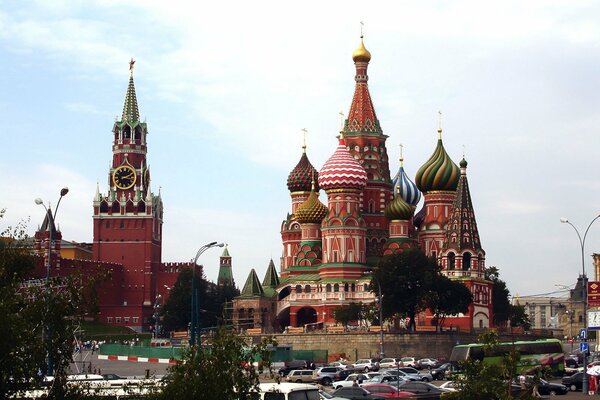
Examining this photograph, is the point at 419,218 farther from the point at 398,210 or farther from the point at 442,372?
the point at 442,372

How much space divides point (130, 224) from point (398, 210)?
4605cm

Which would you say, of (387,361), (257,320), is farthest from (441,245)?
(387,361)

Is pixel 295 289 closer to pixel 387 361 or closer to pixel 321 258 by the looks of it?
pixel 321 258

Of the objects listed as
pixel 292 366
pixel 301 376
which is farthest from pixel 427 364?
pixel 301 376

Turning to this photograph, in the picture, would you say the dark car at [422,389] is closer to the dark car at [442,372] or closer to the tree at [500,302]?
the dark car at [442,372]

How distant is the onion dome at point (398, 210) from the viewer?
123 m

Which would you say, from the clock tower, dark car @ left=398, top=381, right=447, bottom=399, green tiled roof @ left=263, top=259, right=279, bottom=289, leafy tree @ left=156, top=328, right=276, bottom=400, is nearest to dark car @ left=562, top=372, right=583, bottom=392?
dark car @ left=398, top=381, right=447, bottom=399

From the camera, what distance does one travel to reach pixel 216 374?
31375 millimetres

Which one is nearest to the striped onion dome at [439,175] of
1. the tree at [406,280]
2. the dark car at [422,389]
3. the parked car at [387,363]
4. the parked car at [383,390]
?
the tree at [406,280]

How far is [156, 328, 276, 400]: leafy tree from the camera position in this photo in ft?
102

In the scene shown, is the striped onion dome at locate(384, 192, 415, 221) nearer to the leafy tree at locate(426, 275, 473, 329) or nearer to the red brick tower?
the red brick tower

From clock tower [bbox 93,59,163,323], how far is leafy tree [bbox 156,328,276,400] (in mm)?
122864

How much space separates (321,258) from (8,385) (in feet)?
314

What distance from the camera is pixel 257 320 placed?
12431cm
